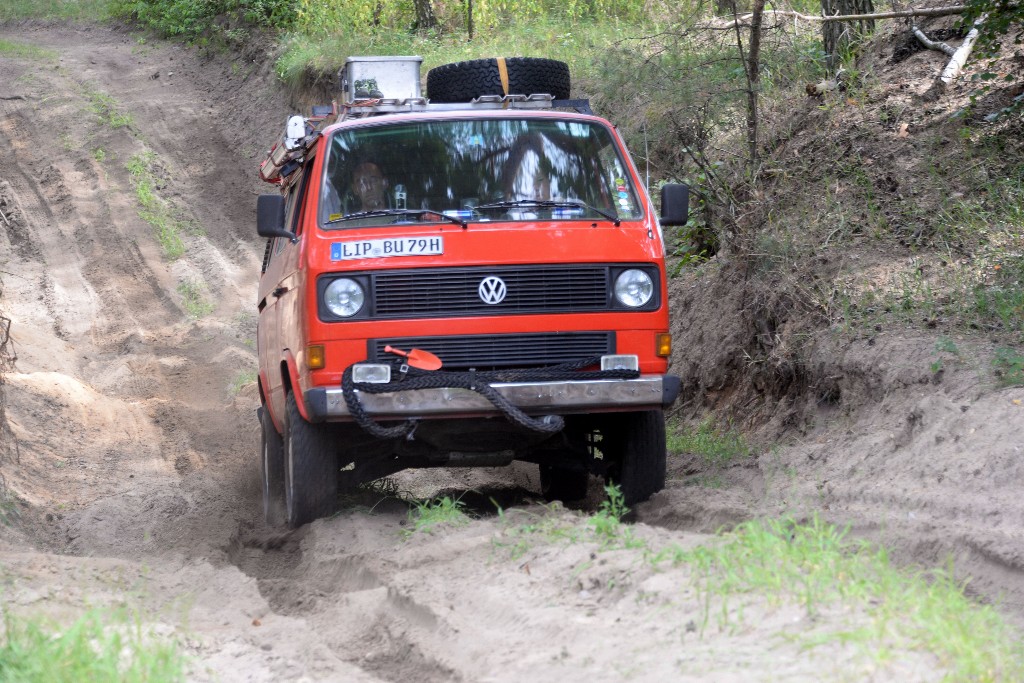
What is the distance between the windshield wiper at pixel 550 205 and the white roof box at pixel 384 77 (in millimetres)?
3114

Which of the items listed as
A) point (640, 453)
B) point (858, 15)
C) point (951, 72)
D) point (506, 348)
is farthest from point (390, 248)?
point (858, 15)

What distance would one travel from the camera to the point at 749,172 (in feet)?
31.2

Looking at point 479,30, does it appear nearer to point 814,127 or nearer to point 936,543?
point 814,127

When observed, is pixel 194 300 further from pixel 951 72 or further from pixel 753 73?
pixel 951 72

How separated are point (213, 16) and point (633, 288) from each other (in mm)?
20135

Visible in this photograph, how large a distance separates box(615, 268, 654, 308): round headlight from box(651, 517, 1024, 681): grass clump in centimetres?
174

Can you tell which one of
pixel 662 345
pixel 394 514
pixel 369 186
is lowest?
pixel 394 514

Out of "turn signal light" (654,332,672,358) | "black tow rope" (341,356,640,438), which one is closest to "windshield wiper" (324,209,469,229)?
"black tow rope" (341,356,640,438)

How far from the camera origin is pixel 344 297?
19.7 ft

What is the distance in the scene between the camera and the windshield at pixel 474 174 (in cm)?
639

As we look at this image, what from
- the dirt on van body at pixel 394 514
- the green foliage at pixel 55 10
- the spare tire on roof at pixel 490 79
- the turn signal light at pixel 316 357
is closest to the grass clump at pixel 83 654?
the dirt on van body at pixel 394 514

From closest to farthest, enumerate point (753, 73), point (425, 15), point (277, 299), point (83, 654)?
point (83, 654)
point (277, 299)
point (753, 73)
point (425, 15)

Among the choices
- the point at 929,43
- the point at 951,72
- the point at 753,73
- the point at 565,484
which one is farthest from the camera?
the point at 929,43

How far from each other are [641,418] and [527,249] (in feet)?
4.09
